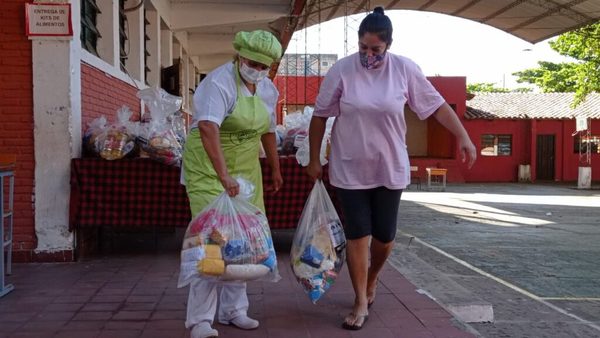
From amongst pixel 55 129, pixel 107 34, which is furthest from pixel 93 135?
pixel 107 34

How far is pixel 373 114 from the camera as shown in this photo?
3.63 m

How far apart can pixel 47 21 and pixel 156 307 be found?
276 centimetres

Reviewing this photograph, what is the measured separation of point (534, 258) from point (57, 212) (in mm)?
5577

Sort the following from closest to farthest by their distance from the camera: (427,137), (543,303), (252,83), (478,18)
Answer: (252,83)
(543,303)
(478,18)
(427,137)

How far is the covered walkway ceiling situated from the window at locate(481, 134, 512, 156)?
30.8 feet

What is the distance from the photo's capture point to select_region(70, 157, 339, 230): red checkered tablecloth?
5484mm

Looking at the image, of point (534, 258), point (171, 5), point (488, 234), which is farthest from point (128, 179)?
point (171, 5)

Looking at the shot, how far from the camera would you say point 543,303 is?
517 cm

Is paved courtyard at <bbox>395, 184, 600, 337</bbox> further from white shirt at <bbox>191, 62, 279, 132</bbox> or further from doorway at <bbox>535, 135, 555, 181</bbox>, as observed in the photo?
doorway at <bbox>535, 135, 555, 181</bbox>

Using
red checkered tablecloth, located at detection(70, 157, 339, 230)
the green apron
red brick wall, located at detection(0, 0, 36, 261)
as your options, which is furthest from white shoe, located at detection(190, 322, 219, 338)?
red brick wall, located at detection(0, 0, 36, 261)

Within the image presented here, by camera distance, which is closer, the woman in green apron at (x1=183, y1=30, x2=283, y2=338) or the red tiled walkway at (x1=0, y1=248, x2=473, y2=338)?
the woman in green apron at (x1=183, y1=30, x2=283, y2=338)

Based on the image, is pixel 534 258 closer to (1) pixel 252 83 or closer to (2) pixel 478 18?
(1) pixel 252 83

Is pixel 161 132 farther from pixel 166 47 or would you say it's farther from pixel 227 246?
pixel 166 47

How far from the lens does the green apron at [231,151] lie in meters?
3.39
